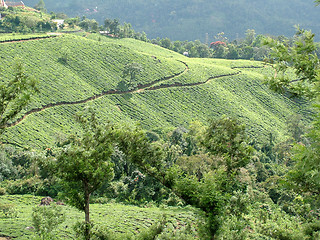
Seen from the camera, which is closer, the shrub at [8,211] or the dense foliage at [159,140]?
the dense foliage at [159,140]

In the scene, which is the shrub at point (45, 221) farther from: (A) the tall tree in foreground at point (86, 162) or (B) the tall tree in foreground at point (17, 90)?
(B) the tall tree in foreground at point (17, 90)

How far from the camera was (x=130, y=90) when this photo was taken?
82.8 metres

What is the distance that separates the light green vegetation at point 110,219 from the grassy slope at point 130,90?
2142 centimetres

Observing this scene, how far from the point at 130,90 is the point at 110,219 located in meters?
53.0

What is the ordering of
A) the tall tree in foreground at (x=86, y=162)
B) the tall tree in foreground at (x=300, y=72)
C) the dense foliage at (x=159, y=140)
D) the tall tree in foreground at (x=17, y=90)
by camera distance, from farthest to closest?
the tall tree in foreground at (x=17, y=90), the dense foliage at (x=159, y=140), the tall tree in foreground at (x=86, y=162), the tall tree in foreground at (x=300, y=72)

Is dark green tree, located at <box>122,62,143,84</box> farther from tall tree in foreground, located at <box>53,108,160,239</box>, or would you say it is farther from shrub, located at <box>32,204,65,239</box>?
shrub, located at <box>32,204,65,239</box>

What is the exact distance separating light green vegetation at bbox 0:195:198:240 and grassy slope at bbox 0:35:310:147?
21.4m

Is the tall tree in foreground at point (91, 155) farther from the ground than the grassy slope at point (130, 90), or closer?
closer

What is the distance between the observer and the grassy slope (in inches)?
2709

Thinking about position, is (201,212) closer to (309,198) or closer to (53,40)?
(309,198)

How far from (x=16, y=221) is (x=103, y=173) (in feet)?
48.1

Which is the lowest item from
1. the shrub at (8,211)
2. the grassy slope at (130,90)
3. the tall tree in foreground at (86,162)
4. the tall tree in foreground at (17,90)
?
the shrub at (8,211)

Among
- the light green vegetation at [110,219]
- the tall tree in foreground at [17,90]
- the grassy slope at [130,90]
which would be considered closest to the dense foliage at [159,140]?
the tall tree in foreground at [17,90]

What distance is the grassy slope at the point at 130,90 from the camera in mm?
68812
